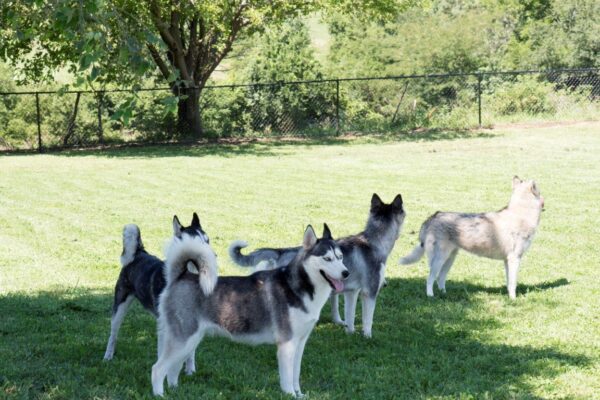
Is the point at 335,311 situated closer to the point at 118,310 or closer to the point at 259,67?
the point at 118,310

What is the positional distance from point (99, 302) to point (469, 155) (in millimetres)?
16890

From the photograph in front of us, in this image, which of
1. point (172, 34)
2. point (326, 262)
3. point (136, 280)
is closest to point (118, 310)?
point (136, 280)

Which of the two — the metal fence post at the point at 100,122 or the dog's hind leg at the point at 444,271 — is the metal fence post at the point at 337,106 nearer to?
the metal fence post at the point at 100,122

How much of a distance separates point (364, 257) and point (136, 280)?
7.55 feet

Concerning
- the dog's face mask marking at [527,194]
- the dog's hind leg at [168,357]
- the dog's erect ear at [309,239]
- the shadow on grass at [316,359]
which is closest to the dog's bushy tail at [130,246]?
the shadow on grass at [316,359]

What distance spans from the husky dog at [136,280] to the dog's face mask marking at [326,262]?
994 mm

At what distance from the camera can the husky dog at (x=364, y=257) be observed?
7719mm

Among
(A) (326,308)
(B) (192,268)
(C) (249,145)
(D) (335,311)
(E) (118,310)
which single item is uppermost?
(B) (192,268)

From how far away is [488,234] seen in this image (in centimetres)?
941

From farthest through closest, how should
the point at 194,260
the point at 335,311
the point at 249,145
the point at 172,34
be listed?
the point at 249,145 < the point at 172,34 < the point at 335,311 < the point at 194,260

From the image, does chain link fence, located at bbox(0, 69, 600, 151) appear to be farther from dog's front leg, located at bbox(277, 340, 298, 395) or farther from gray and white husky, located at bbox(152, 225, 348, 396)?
dog's front leg, located at bbox(277, 340, 298, 395)

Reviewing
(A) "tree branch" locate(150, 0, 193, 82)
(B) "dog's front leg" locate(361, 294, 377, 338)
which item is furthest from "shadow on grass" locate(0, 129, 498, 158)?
(B) "dog's front leg" locate(361, 294, 377, 338)

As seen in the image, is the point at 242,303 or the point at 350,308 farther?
the point at 350,308

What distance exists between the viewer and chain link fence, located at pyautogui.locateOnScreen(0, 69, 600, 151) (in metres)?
31.1
